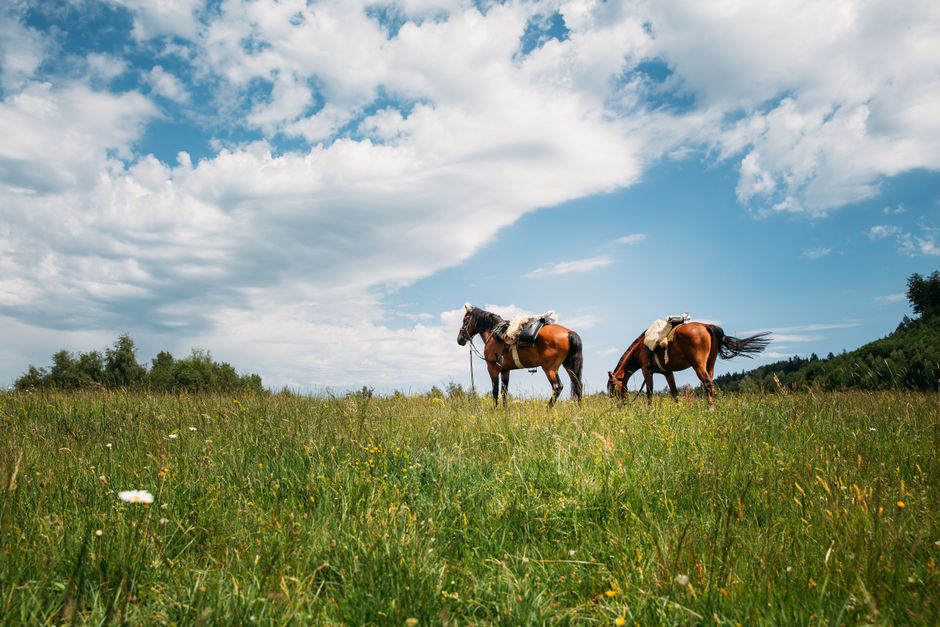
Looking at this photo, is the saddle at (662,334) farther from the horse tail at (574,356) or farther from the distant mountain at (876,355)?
the distant mountain at (876,355)

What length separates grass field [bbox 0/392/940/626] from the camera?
264 cm

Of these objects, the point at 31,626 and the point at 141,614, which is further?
the point at 141,614

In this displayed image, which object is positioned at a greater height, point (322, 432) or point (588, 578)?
point (322, 432)

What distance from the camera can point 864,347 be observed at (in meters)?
45.8

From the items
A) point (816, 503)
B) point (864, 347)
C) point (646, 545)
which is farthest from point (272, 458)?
point (864, 347)

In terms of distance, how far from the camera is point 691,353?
13.3 m

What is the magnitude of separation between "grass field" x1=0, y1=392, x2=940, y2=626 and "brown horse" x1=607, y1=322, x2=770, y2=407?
21.3 feet

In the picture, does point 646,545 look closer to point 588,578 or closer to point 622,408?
point 588,578

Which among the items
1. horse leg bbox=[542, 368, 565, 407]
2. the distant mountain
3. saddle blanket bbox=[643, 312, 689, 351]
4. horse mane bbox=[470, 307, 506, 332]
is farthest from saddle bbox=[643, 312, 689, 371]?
the distant mountain

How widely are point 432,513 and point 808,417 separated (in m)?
5.75

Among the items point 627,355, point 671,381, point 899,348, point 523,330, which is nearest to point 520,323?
point 523,330

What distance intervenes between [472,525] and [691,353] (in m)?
11.1

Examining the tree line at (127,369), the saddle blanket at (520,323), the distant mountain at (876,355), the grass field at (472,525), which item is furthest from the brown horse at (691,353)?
the tree line at (127,369)

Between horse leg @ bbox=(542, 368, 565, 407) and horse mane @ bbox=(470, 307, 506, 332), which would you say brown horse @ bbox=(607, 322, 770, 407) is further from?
horse mane @ bbox=(470, 307, 506, 332)
